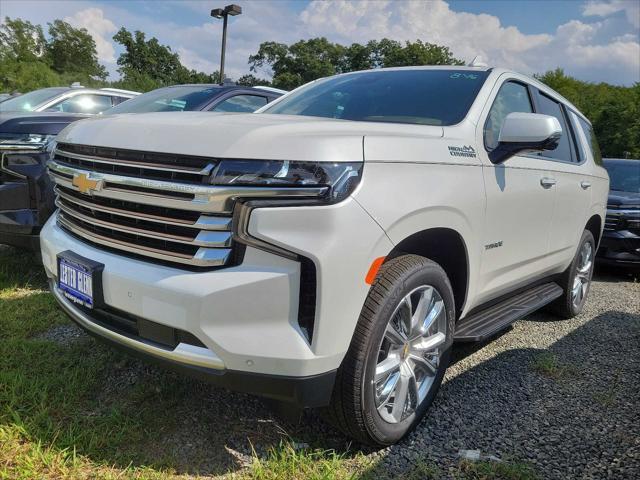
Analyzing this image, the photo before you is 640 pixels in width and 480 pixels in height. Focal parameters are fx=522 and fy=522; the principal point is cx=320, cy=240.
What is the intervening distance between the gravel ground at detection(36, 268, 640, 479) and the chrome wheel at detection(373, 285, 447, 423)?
0.20 meters

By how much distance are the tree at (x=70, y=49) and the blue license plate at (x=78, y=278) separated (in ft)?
197

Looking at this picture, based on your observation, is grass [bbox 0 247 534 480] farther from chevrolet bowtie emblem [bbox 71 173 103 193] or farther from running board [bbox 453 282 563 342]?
chevrolet bowtie emblem [bbox 71 173 103 193]

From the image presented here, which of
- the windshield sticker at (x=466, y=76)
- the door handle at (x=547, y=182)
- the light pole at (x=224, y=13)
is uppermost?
the light pole at (x=224, y=13)

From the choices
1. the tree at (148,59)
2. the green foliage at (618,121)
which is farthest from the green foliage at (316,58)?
the green foliage at (618,121)

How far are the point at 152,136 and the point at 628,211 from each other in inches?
250

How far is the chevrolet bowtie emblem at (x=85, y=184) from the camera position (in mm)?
2070

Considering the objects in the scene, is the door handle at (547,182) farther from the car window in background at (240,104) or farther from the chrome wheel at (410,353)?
the car window in background at (240,104)

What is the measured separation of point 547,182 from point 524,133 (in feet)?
2.77

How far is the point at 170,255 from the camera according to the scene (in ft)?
6.12

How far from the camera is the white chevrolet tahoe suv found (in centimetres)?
175

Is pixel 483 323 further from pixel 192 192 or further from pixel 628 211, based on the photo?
pixel 628 211

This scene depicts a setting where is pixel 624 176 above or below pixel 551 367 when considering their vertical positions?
above

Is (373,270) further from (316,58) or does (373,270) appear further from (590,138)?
(316,58)

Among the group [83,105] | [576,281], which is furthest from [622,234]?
[83,105]
